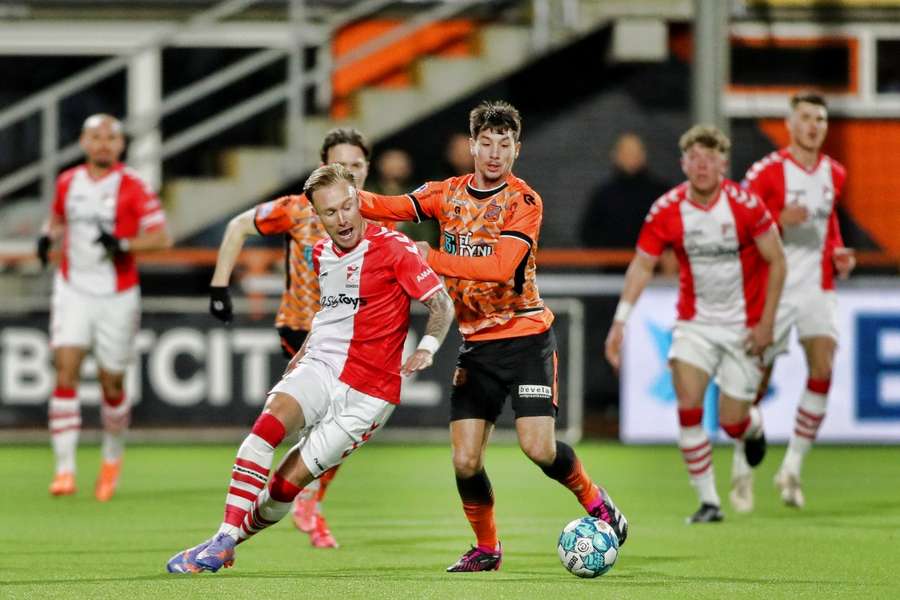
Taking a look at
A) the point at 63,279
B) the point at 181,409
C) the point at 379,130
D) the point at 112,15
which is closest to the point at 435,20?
the point at 379,130

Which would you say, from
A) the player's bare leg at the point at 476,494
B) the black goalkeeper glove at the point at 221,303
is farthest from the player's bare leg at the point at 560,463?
the black goalkeeper glove at the point at 221,303

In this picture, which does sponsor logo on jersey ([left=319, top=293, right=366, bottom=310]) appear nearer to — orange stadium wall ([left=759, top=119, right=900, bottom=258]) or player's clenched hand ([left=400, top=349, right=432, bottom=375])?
player's clenched hand ([left=400, top=349, right=432, bottom=375])

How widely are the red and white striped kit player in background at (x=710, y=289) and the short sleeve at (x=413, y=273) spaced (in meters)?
2.41

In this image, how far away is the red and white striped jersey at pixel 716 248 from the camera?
33.1 ft

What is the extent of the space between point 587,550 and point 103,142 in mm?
5265

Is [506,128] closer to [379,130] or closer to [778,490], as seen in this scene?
[778,490]

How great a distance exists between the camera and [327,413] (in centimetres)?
771

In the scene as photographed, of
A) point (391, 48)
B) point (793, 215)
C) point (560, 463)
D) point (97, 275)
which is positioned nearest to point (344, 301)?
point (560, 463)

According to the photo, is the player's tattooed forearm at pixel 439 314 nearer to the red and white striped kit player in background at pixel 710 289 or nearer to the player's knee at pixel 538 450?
the player's knee at pixel 538 450

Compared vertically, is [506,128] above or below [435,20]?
below

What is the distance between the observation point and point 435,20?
17.2 m

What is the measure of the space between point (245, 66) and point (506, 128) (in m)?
8.88

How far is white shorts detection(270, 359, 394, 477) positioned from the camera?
299 inches

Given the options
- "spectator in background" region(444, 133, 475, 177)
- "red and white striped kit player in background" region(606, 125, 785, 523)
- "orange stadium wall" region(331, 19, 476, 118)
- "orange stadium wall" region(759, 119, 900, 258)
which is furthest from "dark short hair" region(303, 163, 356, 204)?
"orange stadium wall" region(759, 119, 900, 258)
